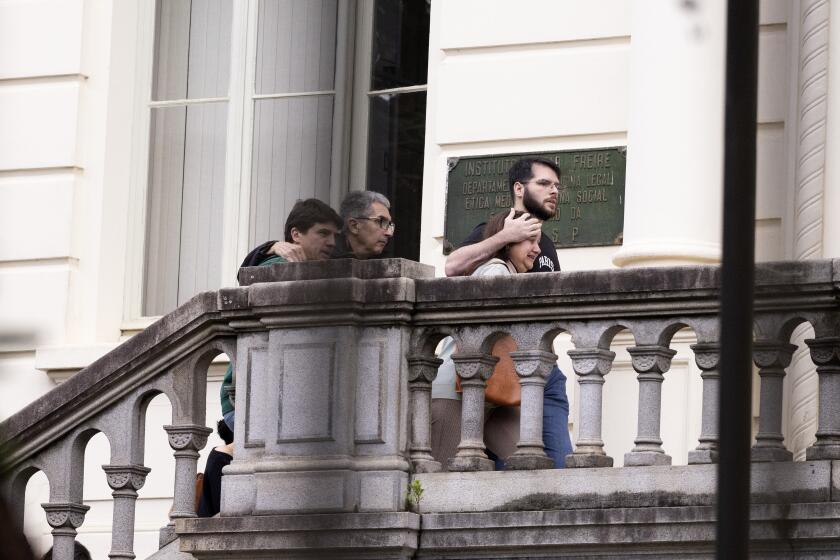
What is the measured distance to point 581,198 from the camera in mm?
9258

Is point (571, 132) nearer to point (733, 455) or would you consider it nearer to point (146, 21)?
point (146, 21)

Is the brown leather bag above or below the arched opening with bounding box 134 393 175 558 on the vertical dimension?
above

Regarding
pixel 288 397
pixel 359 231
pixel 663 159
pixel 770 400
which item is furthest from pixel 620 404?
pixel 359 231

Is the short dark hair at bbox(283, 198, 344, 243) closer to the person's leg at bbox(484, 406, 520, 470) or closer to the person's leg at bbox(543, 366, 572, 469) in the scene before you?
the person's leg at bbox(543, 366, 572, 469)

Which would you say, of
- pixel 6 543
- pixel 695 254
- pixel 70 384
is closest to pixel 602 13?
pixel 695 254

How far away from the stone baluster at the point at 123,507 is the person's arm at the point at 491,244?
1.42 m

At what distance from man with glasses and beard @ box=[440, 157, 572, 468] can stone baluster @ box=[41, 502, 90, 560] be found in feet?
4.68

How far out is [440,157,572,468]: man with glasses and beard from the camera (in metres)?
6.73

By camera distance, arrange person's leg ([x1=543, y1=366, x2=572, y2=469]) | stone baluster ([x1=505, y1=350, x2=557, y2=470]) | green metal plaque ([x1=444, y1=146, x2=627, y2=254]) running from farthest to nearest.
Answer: green metal plaque ([x1=444, y1=146, x2=627, y2=254]) → person's leg ([x1=543, y1=366, x2=572, y2=469]) → stone baluster ([x1=505, y1=350, x2=557, y2=470])

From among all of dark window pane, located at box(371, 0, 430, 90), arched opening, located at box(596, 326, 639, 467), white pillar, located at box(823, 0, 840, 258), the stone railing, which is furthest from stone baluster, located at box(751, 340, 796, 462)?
dark window pane, located at box(371, 0, 430, 90)

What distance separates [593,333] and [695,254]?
1986mm

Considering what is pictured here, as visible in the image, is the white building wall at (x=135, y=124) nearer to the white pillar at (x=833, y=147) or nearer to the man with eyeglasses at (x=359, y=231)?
the white pillar at (x=833, y=147)

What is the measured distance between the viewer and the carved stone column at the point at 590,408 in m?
6.44

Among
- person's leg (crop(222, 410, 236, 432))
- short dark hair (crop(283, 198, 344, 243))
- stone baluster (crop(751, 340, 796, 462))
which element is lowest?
person's leg (crop(222, 410, 236, 432))
